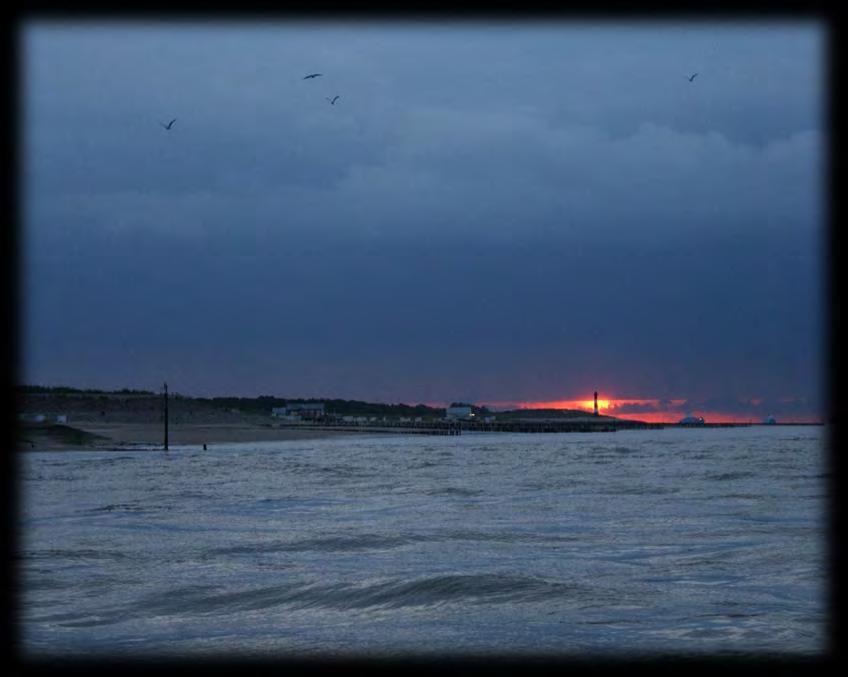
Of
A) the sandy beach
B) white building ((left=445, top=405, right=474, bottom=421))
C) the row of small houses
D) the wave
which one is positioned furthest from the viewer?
white building ((left=445, top=405, right=474, bottom=421))

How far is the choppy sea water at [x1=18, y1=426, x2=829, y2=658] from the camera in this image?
369 inches

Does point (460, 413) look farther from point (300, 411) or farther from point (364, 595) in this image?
point (364, 595)

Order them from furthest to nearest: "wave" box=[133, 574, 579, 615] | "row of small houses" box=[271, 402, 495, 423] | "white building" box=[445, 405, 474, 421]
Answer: "white building" box=[445, 405, 474, 421] < "row of small houses" box=[271, 402, 495, 423] < "wave" box=[133, 574, 579, 615]

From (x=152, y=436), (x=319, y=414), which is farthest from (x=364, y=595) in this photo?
(x=319, y=414)

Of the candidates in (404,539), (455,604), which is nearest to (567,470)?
(404,539)

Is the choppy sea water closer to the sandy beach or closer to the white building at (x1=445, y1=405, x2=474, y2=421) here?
the sandy beach

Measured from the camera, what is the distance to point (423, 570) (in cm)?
1352

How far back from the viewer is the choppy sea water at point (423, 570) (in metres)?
9.37

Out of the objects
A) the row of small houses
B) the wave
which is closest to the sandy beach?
the row of small houses

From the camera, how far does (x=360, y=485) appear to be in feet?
102

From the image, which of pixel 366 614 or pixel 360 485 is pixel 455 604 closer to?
pixel 366 614

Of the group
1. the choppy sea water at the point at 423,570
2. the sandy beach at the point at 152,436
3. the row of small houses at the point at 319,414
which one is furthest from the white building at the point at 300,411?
the choppy sea water at the point at 423,570

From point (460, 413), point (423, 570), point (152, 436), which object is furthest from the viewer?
point (460, 413)

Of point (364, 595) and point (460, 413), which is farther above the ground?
point (364, 595)
